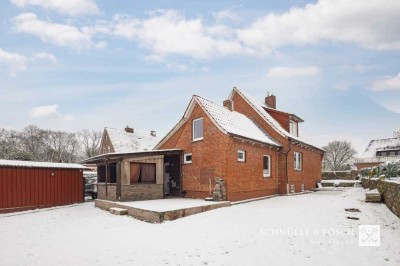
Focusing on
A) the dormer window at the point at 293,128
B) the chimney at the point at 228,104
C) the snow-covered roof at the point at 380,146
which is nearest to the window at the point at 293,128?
the dormer window at the point at 293,128

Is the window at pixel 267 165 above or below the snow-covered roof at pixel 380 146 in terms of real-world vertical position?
below

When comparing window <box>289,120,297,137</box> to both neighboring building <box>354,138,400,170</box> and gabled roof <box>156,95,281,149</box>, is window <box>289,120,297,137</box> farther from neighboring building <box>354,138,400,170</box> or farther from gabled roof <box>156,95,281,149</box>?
neighboring building <box>354,138,400,170</box>

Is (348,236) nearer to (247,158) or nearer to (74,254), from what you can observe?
(74,254)

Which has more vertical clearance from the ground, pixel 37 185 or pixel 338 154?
pixel 37 185

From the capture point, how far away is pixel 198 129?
17.5 meters

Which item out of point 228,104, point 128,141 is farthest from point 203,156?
point 128,141

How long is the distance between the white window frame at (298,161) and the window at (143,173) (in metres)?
11.2

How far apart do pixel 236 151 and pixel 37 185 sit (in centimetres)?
1180

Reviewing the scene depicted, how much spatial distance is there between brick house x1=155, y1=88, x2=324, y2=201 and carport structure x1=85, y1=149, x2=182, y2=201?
126 cm

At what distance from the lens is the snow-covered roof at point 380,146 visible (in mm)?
46938

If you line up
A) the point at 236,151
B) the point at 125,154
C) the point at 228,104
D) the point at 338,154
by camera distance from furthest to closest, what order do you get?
the point at 338,154
the point at 228,104
the point at 236,151
the point at 125,154

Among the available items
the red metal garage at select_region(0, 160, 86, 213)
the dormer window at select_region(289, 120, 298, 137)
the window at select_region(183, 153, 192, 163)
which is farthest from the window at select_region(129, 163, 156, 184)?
the dormer window at select_region(289, 120, 298, 137)

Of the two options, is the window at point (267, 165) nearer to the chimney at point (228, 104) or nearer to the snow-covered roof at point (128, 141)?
the chimney at point (228, 104)

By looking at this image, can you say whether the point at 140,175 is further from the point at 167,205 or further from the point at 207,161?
the point at 167,205
